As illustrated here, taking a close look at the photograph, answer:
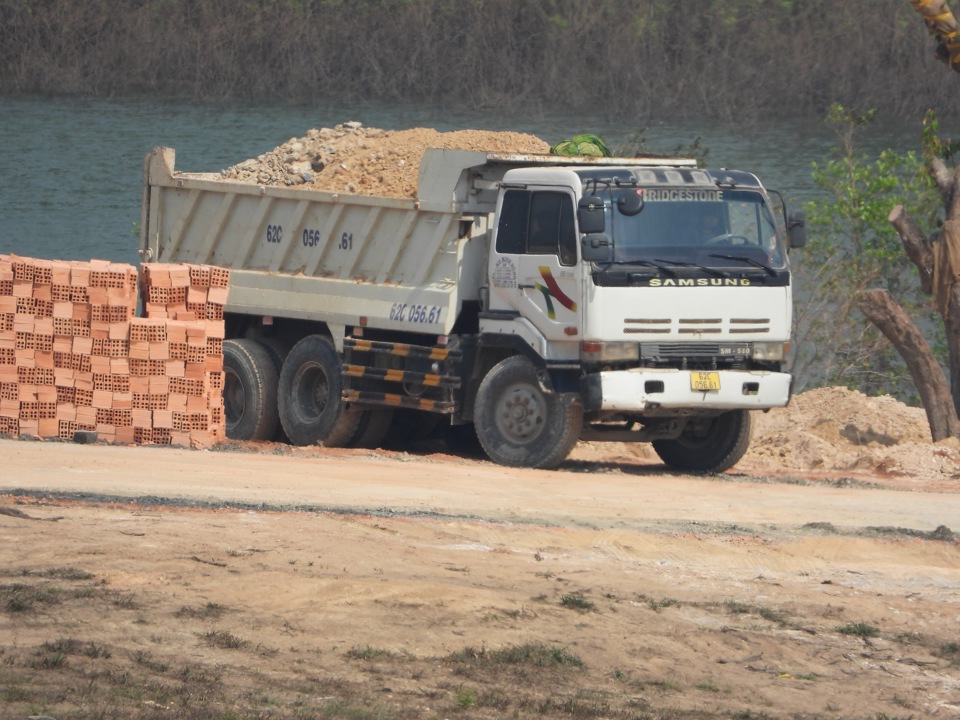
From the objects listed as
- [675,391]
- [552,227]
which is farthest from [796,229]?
[552,227]

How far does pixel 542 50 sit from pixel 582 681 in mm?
31118

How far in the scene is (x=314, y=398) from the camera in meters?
15.6

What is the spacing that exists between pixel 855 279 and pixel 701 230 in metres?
10.3

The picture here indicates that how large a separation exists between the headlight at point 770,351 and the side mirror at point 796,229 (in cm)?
86

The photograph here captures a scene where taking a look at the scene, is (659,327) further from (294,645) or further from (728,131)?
(728,131)

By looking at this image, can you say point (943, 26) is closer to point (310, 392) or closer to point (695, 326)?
point (695, 326)

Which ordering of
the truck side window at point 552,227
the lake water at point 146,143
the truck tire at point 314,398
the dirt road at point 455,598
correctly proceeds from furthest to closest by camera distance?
the lake water at point 146,143, the truck tire at point 314,398, the truck side window at point 552,227, the dirt road at point 455,598

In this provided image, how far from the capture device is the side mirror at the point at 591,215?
12.4 meters

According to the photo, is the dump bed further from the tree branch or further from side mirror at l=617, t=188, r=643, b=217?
the tree branch

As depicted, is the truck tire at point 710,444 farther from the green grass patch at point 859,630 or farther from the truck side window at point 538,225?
the green grass patch at point 859,630

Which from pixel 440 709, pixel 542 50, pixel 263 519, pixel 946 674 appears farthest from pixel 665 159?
pixel 542 50

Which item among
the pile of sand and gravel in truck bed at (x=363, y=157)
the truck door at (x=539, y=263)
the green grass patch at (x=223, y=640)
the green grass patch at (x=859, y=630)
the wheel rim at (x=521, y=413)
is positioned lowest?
the green grass patch at (x=223, y=640)

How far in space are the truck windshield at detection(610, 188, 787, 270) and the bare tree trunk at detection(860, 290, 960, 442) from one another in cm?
370

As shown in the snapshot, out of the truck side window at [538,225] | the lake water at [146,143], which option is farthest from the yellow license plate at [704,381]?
the lake water at [146,143]
